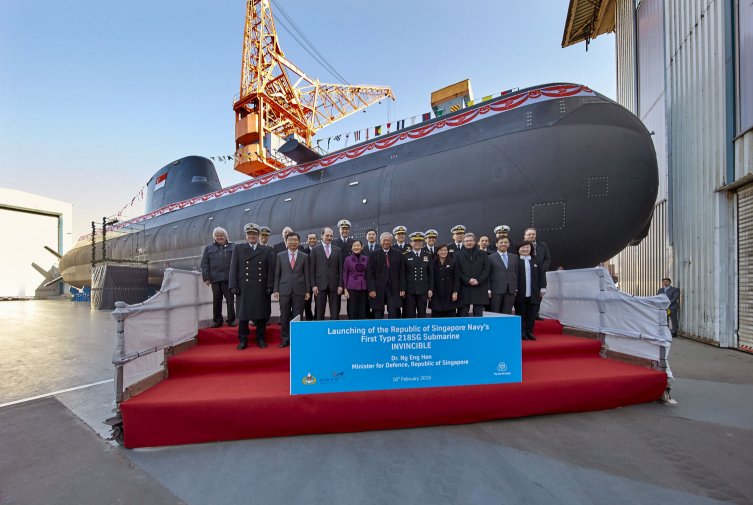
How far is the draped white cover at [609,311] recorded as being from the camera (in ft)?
12.4

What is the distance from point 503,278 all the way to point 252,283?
3.55m

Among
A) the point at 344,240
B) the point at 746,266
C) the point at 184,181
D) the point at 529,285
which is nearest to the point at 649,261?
the point at 746,266

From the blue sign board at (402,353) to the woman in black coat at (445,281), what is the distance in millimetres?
1426

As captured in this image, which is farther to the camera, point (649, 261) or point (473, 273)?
point (649, 261)

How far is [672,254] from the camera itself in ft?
27.6

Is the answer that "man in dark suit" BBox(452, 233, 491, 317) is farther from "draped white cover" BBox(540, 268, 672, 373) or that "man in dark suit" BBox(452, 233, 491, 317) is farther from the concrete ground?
the concrete ground

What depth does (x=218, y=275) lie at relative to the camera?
16.9 ft

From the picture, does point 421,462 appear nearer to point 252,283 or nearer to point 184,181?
point 252,283

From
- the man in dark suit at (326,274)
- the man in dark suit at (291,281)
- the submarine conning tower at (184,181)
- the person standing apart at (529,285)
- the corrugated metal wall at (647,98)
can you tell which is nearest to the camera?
the man in dark suit at (291,281)

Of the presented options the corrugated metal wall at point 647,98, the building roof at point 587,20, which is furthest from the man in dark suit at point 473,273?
the building roof at point 587,20

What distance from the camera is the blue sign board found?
3086mm

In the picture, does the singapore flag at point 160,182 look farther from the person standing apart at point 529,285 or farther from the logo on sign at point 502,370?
the logo on sign at point 502,370

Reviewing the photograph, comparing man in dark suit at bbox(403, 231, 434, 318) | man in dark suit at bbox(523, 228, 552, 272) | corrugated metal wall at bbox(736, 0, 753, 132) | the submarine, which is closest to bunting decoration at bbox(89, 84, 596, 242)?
the submarine

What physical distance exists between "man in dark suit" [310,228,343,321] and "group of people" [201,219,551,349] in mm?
14
